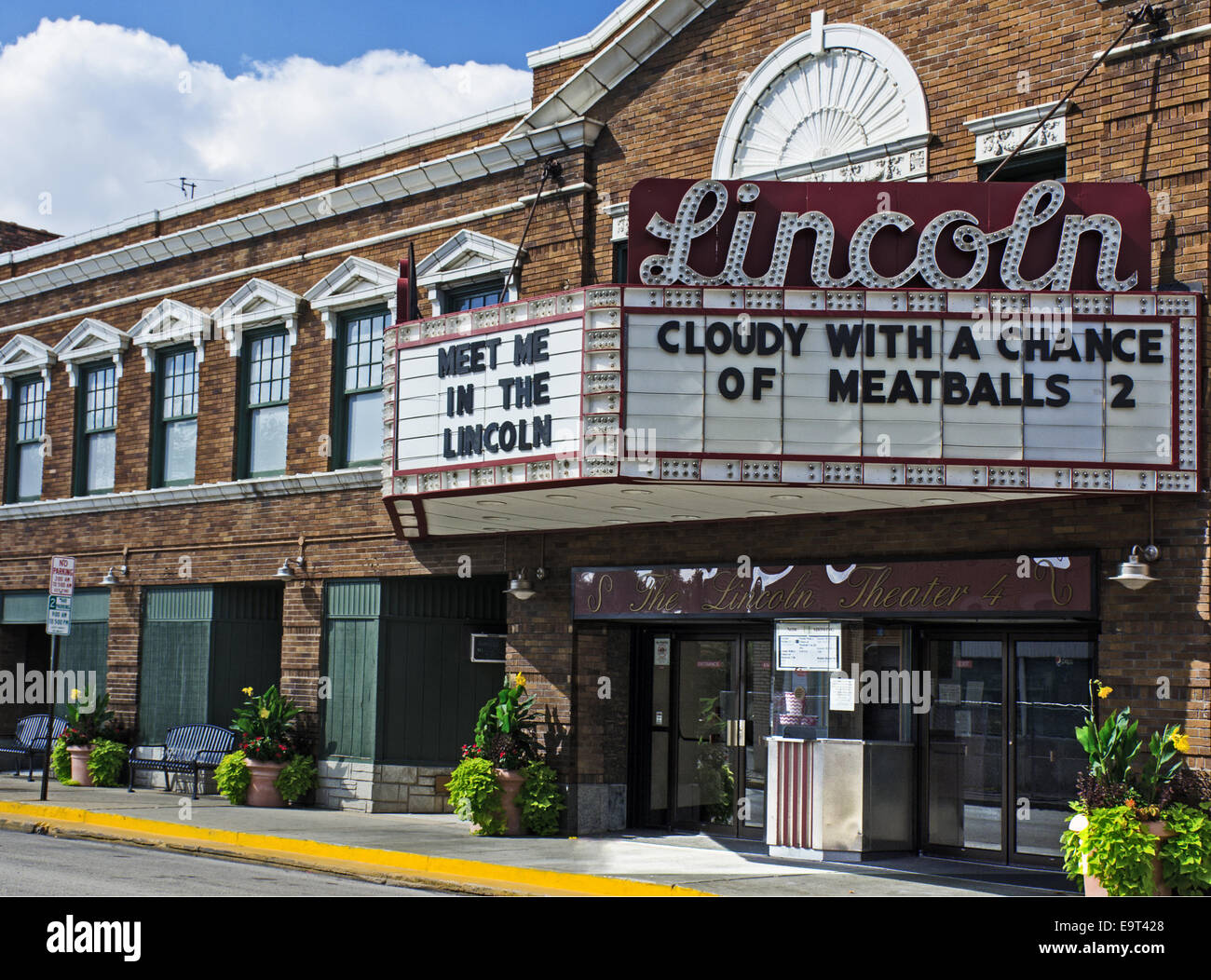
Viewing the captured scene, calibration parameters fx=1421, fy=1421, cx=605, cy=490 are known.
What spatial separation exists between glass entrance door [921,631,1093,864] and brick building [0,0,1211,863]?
0.12 feet

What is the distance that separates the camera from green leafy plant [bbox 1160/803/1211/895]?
37.7 feet

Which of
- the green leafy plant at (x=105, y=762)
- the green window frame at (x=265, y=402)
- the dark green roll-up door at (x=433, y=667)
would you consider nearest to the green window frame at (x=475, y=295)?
the green window frame at (x=265, y=402)

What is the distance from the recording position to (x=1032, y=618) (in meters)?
13.6

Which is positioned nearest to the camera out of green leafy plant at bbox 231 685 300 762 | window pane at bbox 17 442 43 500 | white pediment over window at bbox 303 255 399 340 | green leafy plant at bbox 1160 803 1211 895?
green leafy plant at bbox 1160 803 1211 895

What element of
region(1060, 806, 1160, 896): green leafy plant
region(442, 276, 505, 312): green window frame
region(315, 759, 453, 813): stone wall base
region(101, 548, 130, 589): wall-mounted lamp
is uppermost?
region(442, 276, 505, 312): green window frame

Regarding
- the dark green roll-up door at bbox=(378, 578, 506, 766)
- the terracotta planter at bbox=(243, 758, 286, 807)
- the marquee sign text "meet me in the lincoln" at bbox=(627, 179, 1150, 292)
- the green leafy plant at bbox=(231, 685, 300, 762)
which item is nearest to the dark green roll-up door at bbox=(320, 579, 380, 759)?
the dark green roll-up door at bbox=(378, 578, 506, 766)

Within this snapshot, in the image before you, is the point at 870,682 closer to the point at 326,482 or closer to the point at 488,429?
the point at 488,429

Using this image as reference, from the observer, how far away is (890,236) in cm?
1299

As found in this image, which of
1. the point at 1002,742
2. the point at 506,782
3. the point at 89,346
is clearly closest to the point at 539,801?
the point at 506,782

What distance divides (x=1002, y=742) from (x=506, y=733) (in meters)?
5.66

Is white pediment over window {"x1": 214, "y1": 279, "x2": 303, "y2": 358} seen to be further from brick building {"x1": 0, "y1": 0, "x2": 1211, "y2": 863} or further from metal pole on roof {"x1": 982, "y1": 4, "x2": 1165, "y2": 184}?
metal pole on roof {"x1": 982, "y1": 4, "x2": 1165, "y2": 184}

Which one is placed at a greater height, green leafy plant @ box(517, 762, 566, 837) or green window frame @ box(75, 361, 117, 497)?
green window frame @ box(75, 361, 117, 497)

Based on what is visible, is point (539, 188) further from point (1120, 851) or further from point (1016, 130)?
point (1120, 851)
